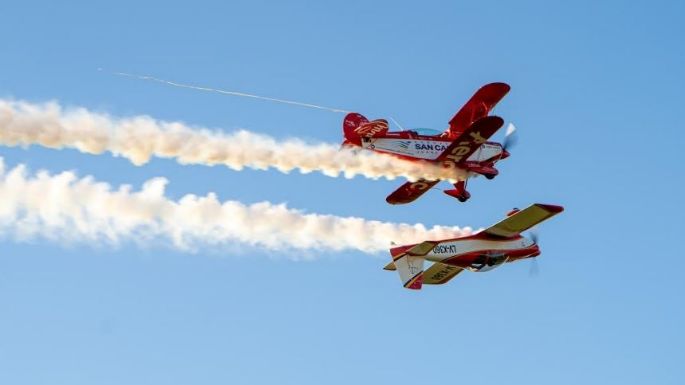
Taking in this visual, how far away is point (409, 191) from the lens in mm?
36625

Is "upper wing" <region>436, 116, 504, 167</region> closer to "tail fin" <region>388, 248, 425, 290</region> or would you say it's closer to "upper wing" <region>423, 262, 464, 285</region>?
"tail fin" <region>388, 248, 425, 290</region>

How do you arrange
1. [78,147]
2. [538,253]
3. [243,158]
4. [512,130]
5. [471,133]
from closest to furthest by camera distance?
[78,147]
[243,158]
[471,133]
[512,130]
[538,253]

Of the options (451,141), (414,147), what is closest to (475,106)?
(451,141)

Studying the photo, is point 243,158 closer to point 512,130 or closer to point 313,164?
point 313,164

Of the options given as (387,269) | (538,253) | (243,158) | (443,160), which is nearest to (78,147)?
(243,158)

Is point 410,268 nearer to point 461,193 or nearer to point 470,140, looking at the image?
point 461,193

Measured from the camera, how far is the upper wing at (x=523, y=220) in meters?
37.1

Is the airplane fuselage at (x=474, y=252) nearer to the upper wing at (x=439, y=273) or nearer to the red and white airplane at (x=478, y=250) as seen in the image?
the red and white airplane at (x=478, y=250)

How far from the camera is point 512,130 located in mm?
37125

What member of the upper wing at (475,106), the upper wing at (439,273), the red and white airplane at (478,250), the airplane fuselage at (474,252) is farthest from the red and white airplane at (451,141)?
the upper wing at (439,273)

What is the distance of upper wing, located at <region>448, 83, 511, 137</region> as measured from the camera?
1419 inches

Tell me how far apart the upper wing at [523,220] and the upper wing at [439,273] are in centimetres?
222

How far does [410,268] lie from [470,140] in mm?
5125

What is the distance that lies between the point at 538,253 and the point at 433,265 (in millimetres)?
3414
